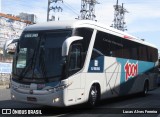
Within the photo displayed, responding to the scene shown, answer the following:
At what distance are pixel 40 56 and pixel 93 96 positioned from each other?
9.47 ft

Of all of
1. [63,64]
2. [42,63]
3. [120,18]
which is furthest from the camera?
[120,18]

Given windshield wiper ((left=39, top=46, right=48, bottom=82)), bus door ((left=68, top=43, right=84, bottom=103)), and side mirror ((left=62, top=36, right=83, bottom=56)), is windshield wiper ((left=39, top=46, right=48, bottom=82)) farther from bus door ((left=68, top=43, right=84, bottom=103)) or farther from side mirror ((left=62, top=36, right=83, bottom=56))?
side mirror ((left=62, top=36, right=83, bottom=56))

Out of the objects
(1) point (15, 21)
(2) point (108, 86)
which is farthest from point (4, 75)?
(2) point (108, 86)

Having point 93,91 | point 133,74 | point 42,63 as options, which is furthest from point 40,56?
point 133,74

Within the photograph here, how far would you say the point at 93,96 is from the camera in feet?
49.3

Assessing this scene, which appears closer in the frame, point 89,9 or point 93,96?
point 93,96

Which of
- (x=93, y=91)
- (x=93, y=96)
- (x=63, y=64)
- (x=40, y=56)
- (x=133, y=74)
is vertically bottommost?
(x=93, y=96)

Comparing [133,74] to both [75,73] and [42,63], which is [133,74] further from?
[42,63]

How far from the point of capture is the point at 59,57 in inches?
517

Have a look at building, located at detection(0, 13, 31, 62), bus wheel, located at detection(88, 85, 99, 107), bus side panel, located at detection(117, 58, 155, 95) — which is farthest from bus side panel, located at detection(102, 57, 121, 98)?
building, located at detection(0, 13, 31, 62)

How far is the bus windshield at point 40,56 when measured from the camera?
13133mm

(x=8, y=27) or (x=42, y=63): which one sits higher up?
(x=8, y=27)

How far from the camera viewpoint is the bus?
1301 cm

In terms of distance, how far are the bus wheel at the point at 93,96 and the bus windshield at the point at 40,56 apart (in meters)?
2.27
